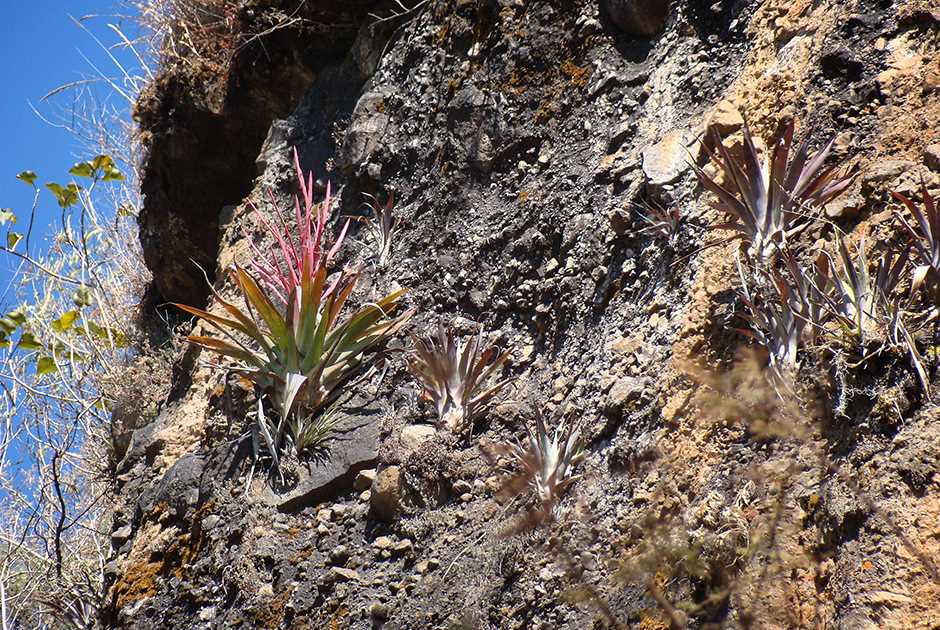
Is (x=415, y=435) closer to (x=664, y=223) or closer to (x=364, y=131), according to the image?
(x=664, y=223)

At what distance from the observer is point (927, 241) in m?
2.36

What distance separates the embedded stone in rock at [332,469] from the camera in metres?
3.89

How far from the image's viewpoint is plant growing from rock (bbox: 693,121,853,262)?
2.85 meters

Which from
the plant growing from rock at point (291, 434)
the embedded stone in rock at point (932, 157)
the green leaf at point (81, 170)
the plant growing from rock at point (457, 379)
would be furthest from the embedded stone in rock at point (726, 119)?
the green leaf at point (81, 170)

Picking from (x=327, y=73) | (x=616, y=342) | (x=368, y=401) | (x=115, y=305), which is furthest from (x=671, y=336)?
(x=115, y=305)

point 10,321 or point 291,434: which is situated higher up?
point 10,321

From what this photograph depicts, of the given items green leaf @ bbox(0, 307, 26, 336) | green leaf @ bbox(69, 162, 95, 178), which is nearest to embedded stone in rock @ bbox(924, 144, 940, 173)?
green leaf @ bbox(0, 307, 26, 336)

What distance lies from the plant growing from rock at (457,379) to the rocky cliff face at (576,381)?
3.1 inches

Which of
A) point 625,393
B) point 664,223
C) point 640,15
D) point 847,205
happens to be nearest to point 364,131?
point 640,15

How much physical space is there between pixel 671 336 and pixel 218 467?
2.36 meters

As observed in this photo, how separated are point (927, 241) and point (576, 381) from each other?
4.84 feet

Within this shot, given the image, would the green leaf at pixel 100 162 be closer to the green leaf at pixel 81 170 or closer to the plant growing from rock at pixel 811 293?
the green leaf at pixel 81 170

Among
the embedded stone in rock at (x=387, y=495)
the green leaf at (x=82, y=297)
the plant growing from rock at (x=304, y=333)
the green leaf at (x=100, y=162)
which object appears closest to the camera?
the embedded stone in rock at (x=387, y=495)

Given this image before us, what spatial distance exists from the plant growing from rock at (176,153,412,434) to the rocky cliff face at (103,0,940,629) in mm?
181
